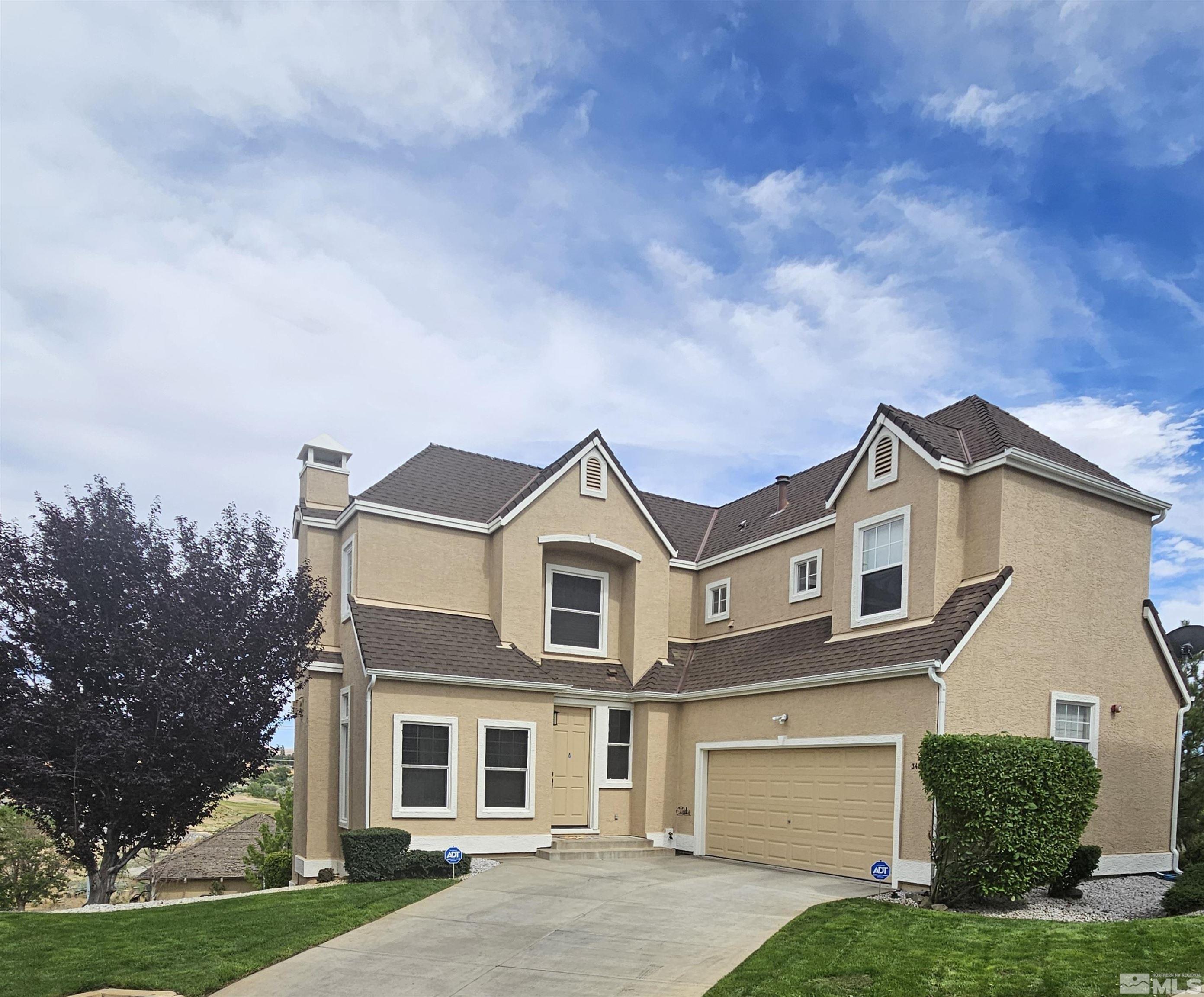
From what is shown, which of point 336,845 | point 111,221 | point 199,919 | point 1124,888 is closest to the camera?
point 199,919

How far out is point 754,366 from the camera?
17844 mm

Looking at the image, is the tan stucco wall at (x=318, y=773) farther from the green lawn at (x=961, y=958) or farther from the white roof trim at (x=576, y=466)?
the green lawn at (x=961, y=958)

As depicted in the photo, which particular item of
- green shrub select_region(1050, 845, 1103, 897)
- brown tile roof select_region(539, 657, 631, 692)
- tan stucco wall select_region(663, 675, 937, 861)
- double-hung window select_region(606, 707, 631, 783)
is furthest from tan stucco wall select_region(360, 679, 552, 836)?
green shrub select_region(1050, 845, 1103, 897)

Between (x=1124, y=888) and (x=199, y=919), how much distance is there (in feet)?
44.0

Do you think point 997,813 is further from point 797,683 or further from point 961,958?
point 797,683

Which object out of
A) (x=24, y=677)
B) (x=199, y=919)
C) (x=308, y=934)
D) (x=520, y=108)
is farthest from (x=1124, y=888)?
(x=24, y=677)

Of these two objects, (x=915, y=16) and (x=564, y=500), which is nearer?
(x=915, y=16)

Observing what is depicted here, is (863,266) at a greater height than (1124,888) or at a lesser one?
greater

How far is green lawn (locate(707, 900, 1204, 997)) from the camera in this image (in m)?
7.65

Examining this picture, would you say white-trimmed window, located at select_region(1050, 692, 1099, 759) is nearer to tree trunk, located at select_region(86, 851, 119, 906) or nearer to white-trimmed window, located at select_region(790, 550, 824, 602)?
white-trimmed window, located at select_region(790, 550, 824, 602)

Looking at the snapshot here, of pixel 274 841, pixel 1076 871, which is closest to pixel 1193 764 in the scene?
pixel 1076 871

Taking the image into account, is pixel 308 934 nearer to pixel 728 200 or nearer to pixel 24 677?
pixel 24 677

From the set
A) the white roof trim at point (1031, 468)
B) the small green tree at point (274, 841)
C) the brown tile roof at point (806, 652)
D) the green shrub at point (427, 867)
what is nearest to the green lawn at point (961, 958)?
the brown tile roof at point (806, 652)

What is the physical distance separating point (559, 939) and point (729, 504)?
52.8 feet
